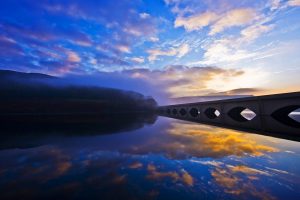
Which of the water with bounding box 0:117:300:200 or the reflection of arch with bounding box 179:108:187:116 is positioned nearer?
the water with bounding box 0:117:300:200

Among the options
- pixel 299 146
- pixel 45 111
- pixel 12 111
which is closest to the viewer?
pixel 299 146

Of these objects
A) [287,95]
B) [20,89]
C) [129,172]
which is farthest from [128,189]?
[20,89]

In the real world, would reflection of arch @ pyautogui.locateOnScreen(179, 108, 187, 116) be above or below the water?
above

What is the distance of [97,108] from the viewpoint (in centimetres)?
12925

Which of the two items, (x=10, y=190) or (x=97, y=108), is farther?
(x=97, y=108)

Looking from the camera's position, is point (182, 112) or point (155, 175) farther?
point (182, 112)

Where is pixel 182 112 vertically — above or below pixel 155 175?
above

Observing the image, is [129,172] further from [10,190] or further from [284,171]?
[284,171]

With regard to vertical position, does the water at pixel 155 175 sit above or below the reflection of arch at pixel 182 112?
below

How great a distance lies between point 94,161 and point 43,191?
3.32 meters

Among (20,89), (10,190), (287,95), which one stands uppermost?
(20,89)

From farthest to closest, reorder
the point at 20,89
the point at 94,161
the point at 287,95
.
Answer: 1. the point at 20,89
2. the point at 287,95
3. the point at 94,161

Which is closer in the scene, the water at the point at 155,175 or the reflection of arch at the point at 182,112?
the water at the point at 155,175

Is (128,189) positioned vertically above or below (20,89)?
below
